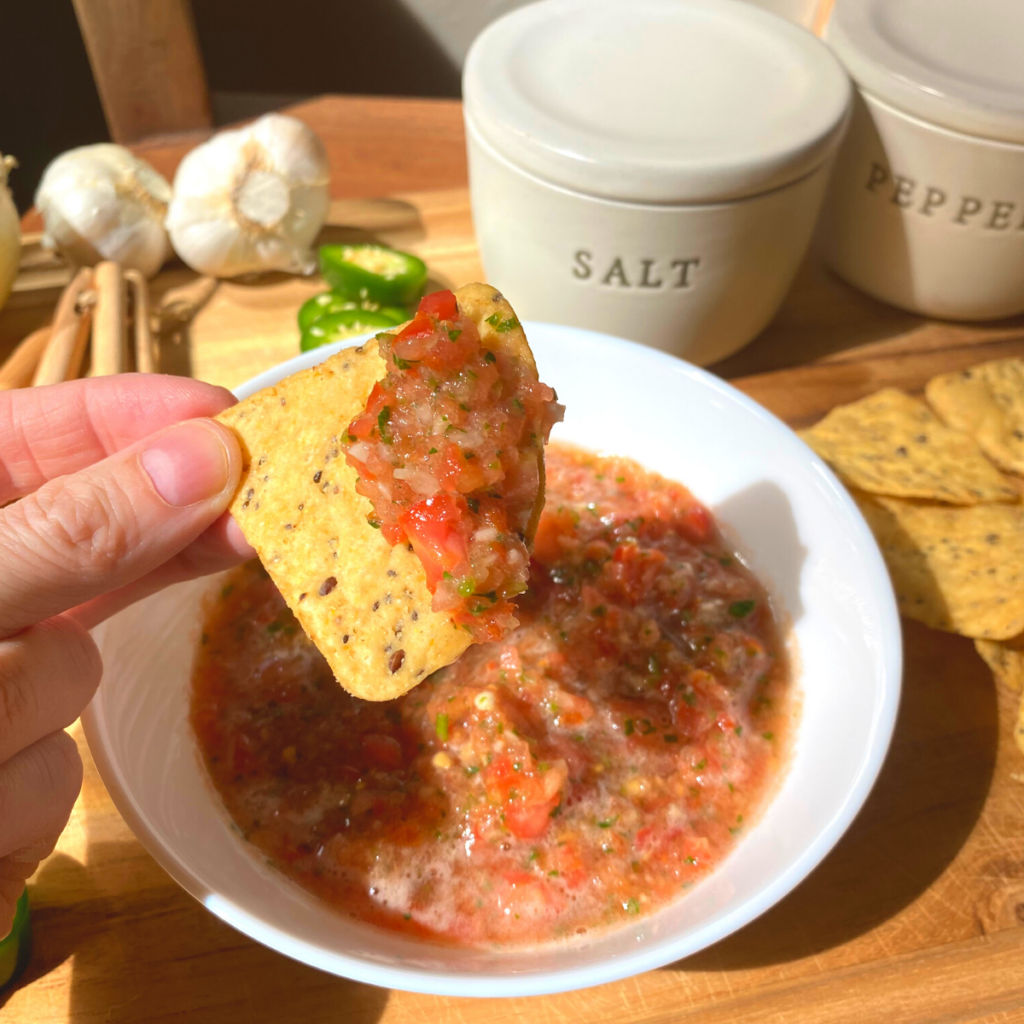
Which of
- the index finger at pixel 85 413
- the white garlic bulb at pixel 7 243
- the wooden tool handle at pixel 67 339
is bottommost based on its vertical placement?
the wooden tool handle at pixel 67 339

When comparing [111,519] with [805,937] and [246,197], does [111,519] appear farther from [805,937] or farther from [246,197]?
[246,197]

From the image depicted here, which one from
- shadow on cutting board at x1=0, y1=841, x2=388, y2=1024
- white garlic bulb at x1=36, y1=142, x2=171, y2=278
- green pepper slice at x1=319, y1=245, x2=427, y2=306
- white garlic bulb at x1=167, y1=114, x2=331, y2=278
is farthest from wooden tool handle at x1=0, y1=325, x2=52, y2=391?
shadow on cutting board at x1=0, y1=841, x2=388, y2=1024

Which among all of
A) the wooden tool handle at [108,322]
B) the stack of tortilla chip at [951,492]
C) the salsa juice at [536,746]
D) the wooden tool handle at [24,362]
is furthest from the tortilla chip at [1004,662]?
the wooden tool handle at [24,362]

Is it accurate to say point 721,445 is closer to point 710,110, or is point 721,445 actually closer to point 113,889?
point 710,110

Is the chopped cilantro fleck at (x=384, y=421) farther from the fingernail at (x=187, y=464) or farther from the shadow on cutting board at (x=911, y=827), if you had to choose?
the shadow on cutting board at (x=911, y=827)

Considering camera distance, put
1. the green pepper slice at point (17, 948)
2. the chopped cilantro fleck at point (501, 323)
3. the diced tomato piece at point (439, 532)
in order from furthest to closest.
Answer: the green pepper slice at point (17, 948) → the chopped cilantro fleck at point (501, 323) → the diced tomato piece at point (439, 532)

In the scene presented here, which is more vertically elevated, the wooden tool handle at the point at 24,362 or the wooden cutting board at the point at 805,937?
the wooden tool handle at the point at 24,362
